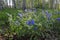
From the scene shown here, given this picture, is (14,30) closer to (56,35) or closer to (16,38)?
(16,38)

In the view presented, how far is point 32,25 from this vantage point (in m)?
3.34

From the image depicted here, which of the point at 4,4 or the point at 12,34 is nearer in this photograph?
the point at 12,34

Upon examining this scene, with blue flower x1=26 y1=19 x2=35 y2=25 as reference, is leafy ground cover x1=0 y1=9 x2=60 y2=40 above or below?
below

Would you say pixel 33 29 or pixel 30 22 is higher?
pixel 30 22

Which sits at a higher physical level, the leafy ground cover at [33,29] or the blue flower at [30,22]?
the blue flower at [30,22]

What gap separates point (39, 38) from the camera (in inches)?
131

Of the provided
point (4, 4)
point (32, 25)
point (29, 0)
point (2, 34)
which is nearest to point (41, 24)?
point (32, 25)

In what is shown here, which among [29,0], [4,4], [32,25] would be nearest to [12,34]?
[32,25]

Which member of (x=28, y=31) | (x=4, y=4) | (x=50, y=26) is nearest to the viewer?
(x=28, y=31)

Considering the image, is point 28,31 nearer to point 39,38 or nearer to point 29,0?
point 39,38

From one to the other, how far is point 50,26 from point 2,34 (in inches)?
35.7

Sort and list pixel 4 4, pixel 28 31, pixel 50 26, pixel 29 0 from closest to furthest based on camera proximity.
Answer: pixel 28 31 < pixel 50 26 < pixel 4 4 < pixel 29 0

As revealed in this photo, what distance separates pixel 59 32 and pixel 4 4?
225 inches

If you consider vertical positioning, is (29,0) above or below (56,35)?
above
